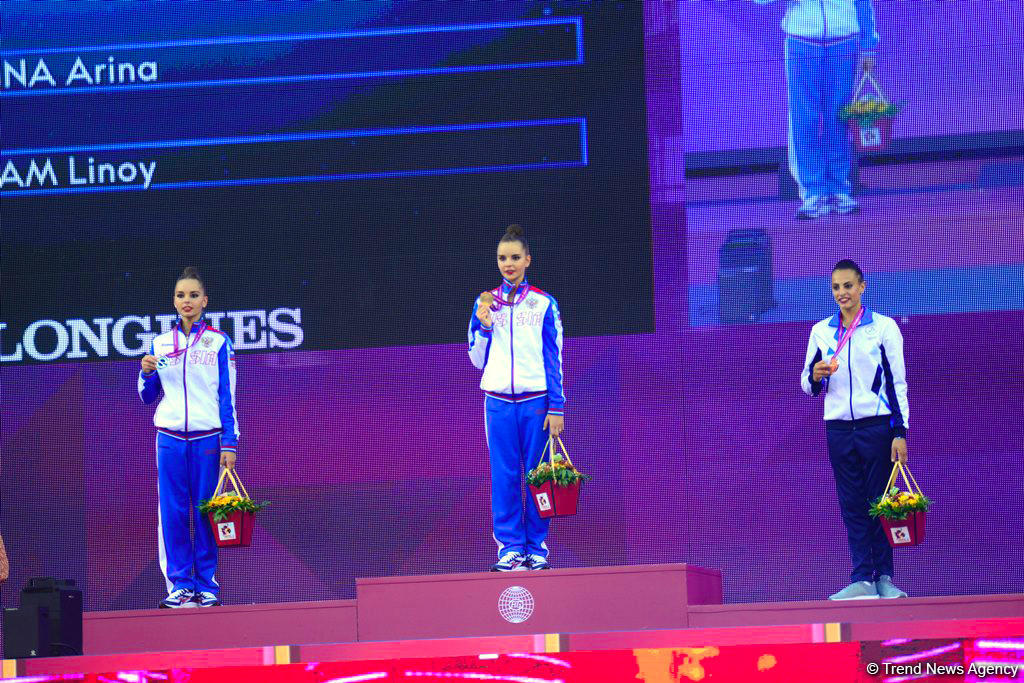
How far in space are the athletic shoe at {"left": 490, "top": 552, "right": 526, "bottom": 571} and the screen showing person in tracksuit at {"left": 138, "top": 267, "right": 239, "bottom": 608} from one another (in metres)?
Answer: 1.14

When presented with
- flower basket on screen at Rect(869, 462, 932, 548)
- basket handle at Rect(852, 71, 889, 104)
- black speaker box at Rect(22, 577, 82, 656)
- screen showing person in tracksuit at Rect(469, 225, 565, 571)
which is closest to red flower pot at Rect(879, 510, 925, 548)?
flower basket on screen at Rect(869, 462, 932, 548)

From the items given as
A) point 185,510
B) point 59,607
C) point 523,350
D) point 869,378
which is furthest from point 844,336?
point 59,607

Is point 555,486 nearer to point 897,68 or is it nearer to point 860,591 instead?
point 860,591

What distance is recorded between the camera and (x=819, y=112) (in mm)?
6102

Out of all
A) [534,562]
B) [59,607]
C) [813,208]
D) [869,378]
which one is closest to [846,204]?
[813,208]

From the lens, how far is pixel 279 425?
20.8ft

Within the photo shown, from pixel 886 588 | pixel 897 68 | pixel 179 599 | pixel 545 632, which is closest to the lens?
pixel 545 632

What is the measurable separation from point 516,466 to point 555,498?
0.30m

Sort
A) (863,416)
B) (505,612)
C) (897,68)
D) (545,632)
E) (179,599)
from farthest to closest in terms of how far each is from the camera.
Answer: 1. (897,68)
2. (179,599)
3. (863,416)
4. (505,612)
5. (545,632)

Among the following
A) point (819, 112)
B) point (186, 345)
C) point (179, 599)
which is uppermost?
point (819, 112)

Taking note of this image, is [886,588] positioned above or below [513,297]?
below

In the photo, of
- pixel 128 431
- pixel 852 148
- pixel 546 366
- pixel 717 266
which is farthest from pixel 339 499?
pixel 852 148

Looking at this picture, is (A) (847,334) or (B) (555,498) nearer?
(B) (555,498)

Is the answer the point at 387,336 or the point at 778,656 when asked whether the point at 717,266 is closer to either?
the point at 387,336
